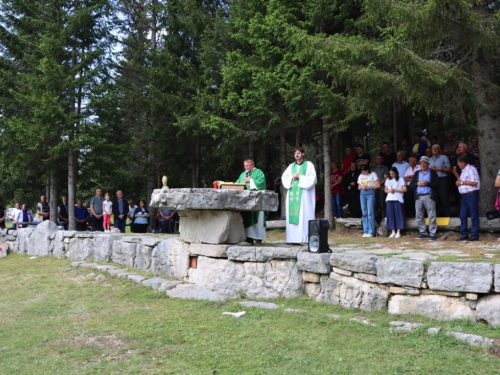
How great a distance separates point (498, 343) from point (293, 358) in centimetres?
189

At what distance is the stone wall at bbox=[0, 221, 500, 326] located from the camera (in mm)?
4773

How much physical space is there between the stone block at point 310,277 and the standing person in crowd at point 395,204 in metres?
4.07

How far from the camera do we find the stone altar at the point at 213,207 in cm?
646

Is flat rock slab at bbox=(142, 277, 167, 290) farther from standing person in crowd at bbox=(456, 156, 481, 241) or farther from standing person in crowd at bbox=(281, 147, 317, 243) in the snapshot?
standing person in crowd at bbox=(456, 156, 481, 241)

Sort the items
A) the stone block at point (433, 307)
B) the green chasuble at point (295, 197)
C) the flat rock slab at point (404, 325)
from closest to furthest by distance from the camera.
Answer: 1. the flat rock slab at point (404, 325)
2. the stone block at point (433, 307)
3. the green chasuble at point (295, 197)

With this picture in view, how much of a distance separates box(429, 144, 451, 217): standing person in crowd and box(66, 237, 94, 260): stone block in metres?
7.94

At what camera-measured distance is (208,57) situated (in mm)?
13172

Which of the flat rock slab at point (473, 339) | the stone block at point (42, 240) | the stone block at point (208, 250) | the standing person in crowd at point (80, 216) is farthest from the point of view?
the standing person in crowd at point (80, 216)

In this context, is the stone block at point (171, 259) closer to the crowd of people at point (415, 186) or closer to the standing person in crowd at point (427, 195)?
the crowd of people at point (415, 186)

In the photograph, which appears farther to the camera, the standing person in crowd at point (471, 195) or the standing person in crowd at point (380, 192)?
the standing person in crowd at point (380, 192)

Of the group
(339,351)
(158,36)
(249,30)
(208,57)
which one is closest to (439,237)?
(339,351)

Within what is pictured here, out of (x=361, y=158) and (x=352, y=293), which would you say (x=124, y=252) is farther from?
(x=361, y=158)

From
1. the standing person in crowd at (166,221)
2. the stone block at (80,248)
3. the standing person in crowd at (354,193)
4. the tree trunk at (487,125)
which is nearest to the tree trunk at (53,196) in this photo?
the standing person in crowd at (166,221)

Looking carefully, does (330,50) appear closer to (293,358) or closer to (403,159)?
(403,159)
